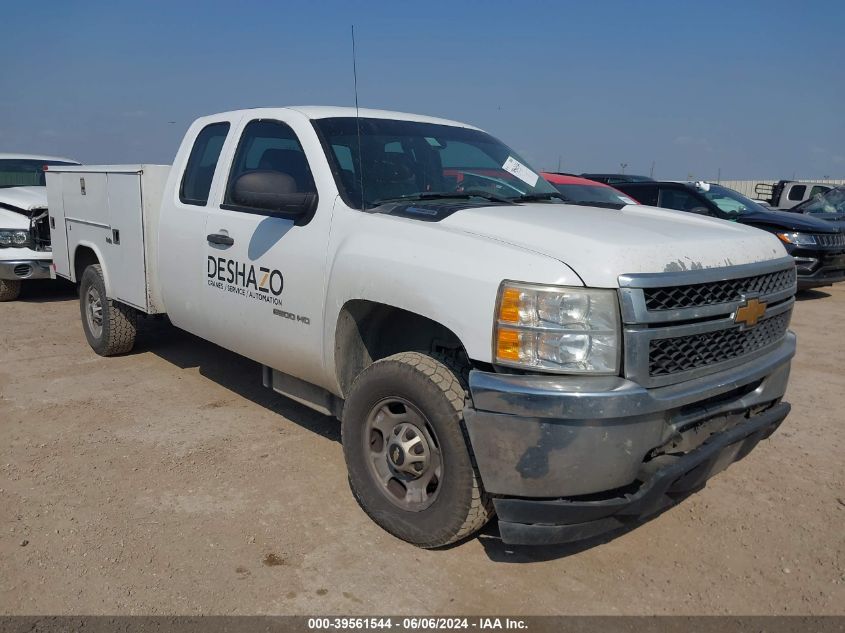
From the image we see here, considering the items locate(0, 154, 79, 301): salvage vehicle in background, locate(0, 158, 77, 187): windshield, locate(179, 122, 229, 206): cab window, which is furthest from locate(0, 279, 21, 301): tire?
locate(179, 122, 229, 206): cab window

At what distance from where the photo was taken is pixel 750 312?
9.75 ft

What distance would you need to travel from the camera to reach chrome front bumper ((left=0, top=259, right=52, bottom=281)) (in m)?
8.19

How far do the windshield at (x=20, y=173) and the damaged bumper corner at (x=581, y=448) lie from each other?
8945 mm

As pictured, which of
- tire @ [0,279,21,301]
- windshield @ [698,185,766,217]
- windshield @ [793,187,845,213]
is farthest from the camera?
windshield @ [793,187,845,213]

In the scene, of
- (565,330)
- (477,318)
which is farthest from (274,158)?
(565,330)

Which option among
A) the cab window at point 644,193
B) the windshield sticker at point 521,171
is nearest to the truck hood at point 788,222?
the cab window at point 644,193

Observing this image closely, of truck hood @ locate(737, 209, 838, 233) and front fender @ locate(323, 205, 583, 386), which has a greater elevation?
front fender @ locate(323, 205, 583, 386)

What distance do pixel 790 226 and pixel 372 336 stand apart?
8.17 m

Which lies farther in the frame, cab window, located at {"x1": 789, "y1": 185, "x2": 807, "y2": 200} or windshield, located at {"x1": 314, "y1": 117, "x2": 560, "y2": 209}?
cab window, located at {"x1": 789, "y1": 185, "x2": 807, "y2": 200}

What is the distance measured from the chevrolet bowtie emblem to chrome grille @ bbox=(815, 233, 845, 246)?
7.56 meters

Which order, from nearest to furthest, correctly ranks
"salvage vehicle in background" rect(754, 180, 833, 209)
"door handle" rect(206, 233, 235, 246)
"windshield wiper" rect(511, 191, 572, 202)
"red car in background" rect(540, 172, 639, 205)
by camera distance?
"windshield wiper" rect(511, 191, 572, 202)
"door handle" rect(206, 233, 235, 246)
"red car in background" rect(540, 172, 639, 205)
"salvage vehicle in background" rect(754, 180, 833, 209)

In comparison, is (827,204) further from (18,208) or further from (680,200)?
(18,208)

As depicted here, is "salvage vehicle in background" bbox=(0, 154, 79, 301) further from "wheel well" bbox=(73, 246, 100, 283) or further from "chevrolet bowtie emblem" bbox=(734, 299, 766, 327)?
"chevrolet bowtie emblem" bbox=(734, 299, 766, 327)

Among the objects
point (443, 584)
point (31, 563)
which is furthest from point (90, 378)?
point (443, 584)
